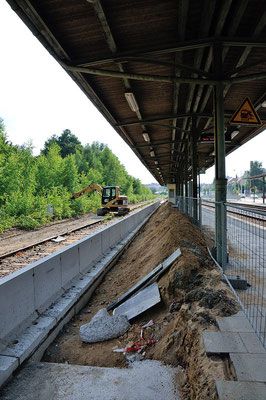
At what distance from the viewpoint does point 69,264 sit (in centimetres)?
577

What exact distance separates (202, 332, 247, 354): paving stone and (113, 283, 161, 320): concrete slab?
4.94 feet

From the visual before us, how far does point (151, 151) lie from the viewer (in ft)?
64.9

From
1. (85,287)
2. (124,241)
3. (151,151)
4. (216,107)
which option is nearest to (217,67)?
(216,107)

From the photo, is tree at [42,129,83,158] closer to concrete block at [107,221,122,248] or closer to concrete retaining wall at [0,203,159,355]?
concrete block at [107,221,122,248]

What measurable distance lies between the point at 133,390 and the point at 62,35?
597cm

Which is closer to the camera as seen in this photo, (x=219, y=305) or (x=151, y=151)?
(x=219, y=305)

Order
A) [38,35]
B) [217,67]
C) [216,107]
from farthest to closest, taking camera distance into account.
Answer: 1. [216,107]
2. [217,67]
3. [38,35]

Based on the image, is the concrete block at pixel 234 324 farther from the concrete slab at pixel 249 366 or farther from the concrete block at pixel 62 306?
the concrete block at pixel 62 306

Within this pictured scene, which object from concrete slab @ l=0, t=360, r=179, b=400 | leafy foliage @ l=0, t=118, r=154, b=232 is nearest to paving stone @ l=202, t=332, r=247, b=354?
concrete slab @ l=0, t=360, r=179, b=400

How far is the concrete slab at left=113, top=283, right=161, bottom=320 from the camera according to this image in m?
4.50

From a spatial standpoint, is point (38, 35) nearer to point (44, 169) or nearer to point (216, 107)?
point (216, 107)

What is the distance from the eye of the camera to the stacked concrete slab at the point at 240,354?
221 centimetres

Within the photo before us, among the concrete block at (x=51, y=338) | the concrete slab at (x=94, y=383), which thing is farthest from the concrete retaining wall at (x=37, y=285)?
the concrete slab at (x=94, y=383)

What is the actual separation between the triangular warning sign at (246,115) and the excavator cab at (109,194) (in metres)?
19.0
